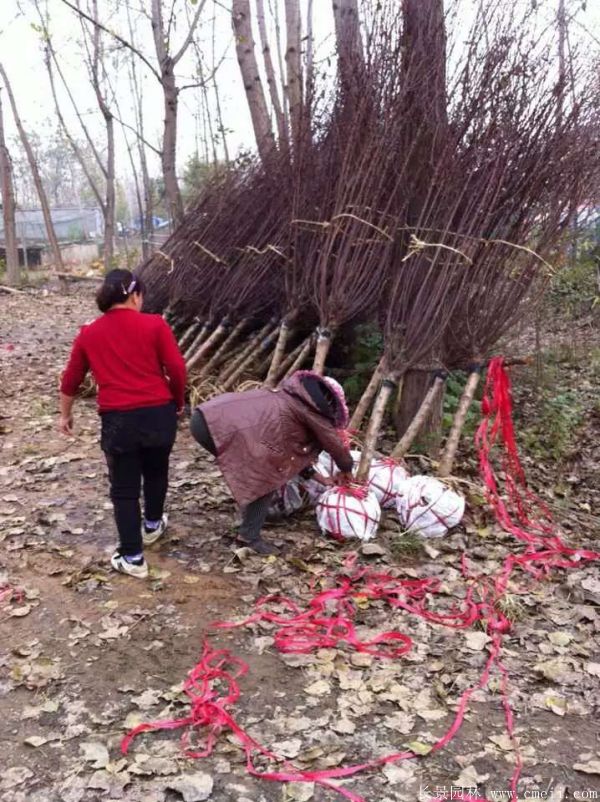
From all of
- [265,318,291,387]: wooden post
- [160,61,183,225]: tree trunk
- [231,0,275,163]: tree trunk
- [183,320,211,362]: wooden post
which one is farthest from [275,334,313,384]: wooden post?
[160,61,183,225]: tree trunk

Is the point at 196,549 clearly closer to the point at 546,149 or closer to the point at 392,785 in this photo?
the point at 392,785

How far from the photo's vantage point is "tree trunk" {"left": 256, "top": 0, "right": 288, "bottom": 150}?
583 centimetres

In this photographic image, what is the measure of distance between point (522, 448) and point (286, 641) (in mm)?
3481

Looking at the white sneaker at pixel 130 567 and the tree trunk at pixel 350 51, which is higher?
the tree trunk at pixel 350 51

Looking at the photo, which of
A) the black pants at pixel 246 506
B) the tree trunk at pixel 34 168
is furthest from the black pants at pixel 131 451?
the tree trunk at pixel 34 168

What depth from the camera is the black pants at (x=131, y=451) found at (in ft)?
10.2

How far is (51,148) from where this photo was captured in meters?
46.5

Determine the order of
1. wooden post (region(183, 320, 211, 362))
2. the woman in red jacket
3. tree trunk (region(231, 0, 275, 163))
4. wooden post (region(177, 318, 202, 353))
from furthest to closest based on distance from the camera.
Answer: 1. tree trunk (region(231, 0, 275, 163))
2. wooden post (region(177, 318, 202, 353))
3. wooden post (region(183, 320, 211, 362))
4. the woman in red jacket

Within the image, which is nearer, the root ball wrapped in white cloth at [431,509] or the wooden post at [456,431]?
the root ball wrapped in white cloth at [431,509]


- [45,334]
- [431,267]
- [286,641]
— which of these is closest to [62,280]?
[45,334]

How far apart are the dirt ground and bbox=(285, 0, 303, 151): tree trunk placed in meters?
3.08

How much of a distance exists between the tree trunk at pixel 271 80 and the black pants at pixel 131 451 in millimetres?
3436

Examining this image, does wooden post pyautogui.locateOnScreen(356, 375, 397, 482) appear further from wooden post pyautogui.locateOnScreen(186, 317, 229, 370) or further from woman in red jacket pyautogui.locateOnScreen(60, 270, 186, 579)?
wooden post pyautogui.locateOnScreen(186, 317, 229, 370)

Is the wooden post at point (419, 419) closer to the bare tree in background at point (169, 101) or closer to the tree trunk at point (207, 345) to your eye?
the tree trunk at point (207, 345)
